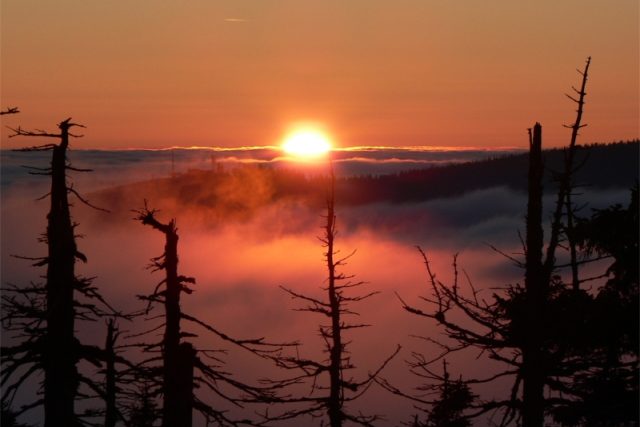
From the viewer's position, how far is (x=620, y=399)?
1545cm

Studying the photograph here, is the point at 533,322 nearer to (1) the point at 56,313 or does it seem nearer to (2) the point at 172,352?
(2) the point at 172,352

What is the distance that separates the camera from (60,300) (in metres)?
15.8

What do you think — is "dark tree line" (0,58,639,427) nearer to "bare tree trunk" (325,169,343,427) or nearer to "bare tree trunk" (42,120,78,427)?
"bare tree trunk" (42,120,78,427)

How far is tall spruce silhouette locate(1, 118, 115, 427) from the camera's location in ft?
51.6

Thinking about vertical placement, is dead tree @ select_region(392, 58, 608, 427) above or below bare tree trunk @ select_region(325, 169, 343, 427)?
above

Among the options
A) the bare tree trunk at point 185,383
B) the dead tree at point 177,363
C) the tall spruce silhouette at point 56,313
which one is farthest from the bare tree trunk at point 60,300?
the bare tree trunk at point 185,383

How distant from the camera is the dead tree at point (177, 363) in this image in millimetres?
13516

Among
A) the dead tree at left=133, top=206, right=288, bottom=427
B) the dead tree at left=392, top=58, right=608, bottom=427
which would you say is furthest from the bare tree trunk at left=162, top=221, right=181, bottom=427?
the dead tree at left=392, top=58, right=608, bottom=427

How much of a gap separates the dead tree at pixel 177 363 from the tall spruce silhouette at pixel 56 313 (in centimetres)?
161

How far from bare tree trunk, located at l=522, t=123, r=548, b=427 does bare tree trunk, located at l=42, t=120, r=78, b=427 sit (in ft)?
25.6

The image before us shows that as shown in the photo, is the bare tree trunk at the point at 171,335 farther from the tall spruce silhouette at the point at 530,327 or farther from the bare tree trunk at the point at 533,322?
the bare tree trunk at the point at 533,322

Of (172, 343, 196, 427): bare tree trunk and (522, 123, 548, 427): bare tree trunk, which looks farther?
(172, 343, 196, 427): bare tree trunk

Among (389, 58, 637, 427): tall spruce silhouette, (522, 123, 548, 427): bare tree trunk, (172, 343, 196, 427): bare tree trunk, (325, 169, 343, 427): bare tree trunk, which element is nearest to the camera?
(389, 58, 637, 427): tall spruce silhouette

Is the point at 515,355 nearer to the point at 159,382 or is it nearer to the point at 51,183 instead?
the point at 159,382
